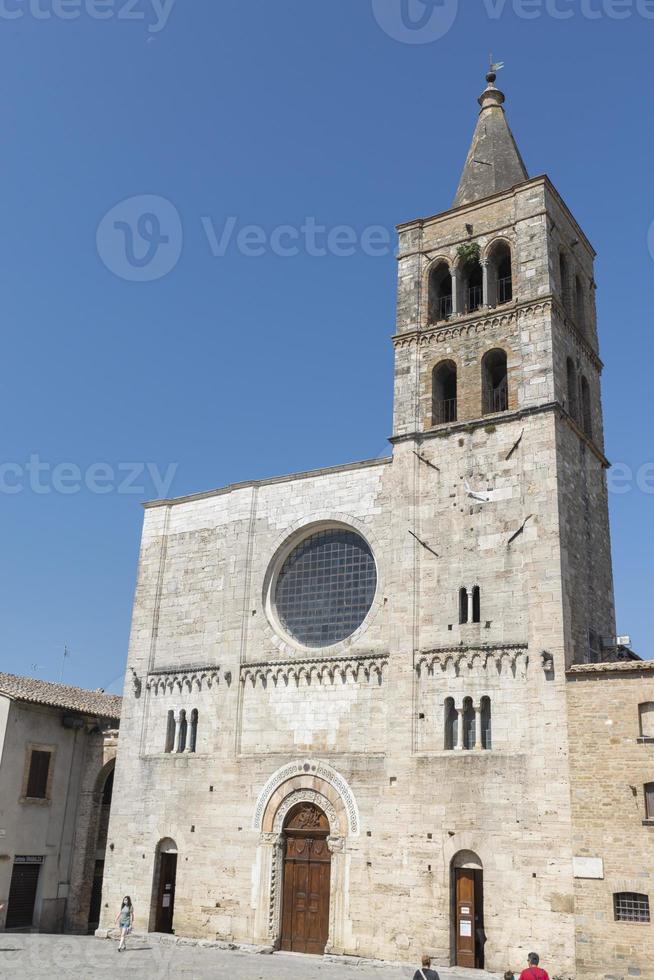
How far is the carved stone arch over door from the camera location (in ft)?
75.5

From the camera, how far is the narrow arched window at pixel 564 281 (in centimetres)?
2802

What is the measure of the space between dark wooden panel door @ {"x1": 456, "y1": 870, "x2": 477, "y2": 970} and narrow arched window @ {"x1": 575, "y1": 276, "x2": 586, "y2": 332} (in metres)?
17.1

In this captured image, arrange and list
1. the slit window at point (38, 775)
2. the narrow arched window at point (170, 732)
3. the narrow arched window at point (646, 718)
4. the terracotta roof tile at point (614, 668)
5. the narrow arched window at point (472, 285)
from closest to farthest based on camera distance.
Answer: the narrow arched window at point (646, 718)
the terracotta roof tile at point (614, 668)
the narrow arched window at point (170, 732)
the narrow arched window at point (472, 285)
the slit window at point (38, 775)

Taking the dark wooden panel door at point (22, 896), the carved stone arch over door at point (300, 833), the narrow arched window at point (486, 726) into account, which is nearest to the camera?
the narrow arched window at point (486, 726)

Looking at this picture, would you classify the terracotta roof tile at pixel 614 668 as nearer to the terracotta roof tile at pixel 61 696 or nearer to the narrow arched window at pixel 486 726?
the narrow arched window at pixel 486 726

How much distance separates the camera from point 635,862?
63.7ft

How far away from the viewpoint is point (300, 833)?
24453mm

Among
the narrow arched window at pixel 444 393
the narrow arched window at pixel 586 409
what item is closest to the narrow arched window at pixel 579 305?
the narrow arched window at pixel 586 409

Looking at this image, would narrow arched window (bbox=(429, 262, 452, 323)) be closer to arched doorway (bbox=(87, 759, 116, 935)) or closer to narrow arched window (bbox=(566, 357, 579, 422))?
narrow arched window (bbox=(566, 357, 579, 422))

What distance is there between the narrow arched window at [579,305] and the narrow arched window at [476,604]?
33.5ft

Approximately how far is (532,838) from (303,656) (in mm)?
8251

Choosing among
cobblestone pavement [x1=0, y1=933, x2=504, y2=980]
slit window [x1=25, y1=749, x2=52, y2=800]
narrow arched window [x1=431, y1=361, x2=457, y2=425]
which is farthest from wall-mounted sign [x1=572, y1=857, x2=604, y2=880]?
slit window [x1=25, y1=749, x2=52, y2=800]

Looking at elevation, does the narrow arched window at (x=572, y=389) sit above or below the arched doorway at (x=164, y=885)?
above

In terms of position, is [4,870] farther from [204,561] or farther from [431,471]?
[431,471]
